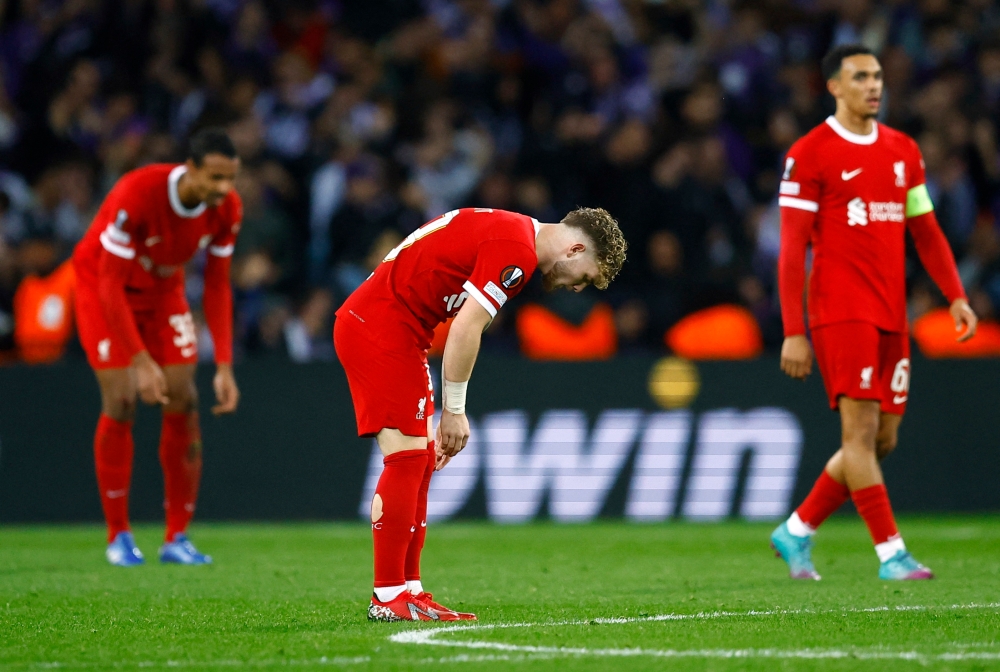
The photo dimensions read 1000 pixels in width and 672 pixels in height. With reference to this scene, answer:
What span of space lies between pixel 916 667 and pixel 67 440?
8.59 m

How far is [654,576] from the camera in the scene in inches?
291

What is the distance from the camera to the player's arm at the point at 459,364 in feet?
17.0

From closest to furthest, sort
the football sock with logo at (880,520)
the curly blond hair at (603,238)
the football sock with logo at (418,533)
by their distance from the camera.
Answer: the curly blond hair at (603,238) → the football sock with logo at (418,533) → the football sock with logo at (880,520)

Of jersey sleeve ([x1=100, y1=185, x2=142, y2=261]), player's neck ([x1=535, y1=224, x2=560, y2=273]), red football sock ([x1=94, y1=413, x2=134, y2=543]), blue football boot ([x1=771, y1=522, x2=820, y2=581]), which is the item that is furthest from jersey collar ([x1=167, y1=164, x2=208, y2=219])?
blue football boot ([x1=771, y1=522, x2=820, y2=581])

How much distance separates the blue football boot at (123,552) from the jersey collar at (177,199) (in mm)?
1955

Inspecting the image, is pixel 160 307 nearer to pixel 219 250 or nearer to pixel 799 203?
pixel 219 250

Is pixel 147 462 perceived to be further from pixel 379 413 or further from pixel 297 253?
pixel 379 413

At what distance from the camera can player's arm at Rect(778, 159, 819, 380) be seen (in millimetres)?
7129

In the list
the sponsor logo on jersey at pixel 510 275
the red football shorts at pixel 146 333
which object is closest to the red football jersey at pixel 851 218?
the sponsor logo on jersey at pixel 510 275

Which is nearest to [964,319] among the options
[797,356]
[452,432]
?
[797,356]

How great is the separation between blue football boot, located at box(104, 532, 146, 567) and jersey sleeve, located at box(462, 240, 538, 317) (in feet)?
13.1

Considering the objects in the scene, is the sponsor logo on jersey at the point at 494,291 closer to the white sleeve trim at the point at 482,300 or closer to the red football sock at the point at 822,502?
the white sleeve trim at the point at 482,300

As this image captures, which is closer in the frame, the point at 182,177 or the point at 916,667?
the point at 916,667

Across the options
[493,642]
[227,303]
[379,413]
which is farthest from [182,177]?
[493,642]
